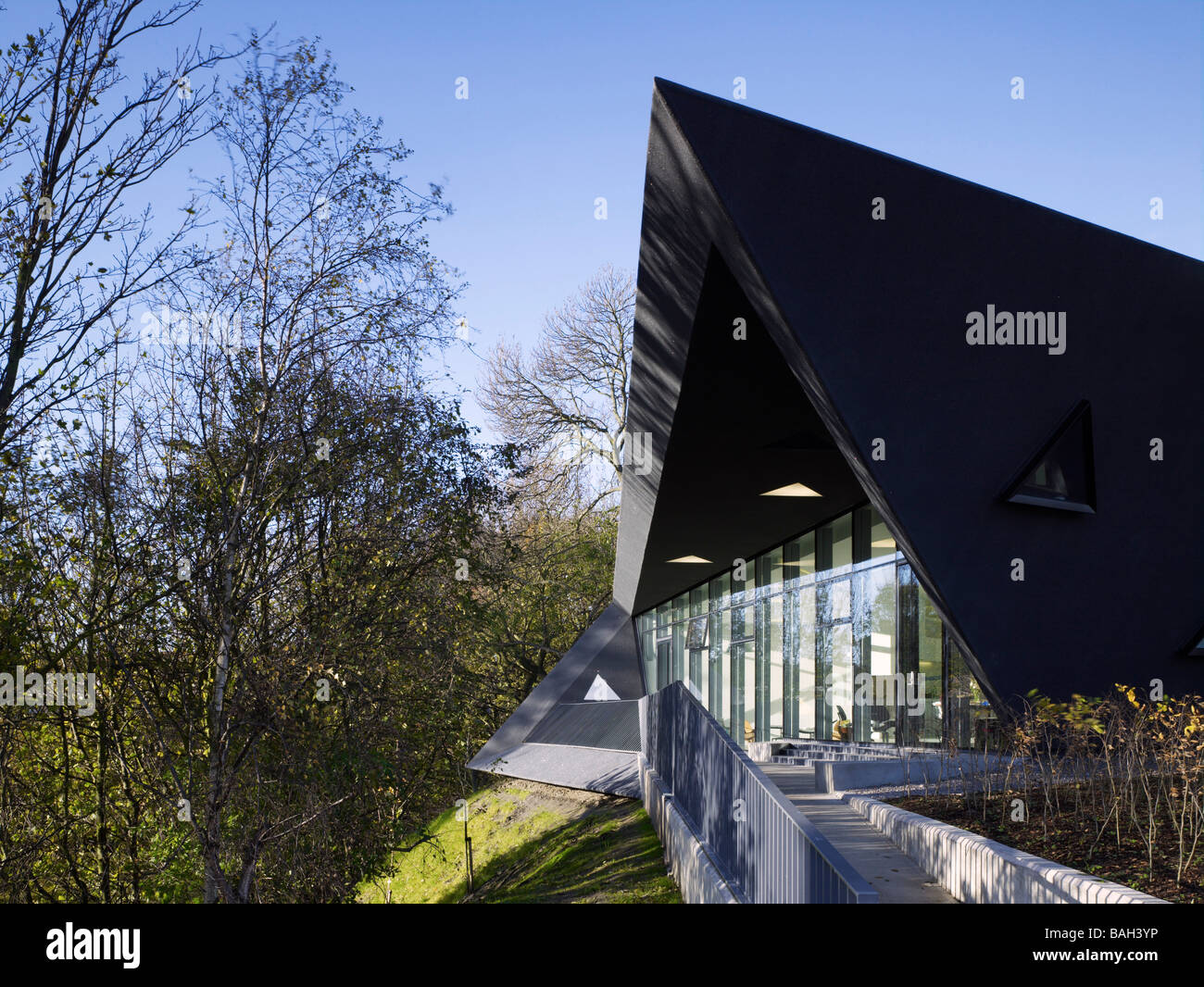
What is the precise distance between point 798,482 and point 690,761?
574 centimetres

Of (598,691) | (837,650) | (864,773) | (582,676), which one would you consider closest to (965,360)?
(864,773)

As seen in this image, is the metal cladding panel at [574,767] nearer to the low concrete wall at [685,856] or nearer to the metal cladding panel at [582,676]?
the metal cladding panel at [582,676]

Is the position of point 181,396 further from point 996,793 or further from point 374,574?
point 996,793

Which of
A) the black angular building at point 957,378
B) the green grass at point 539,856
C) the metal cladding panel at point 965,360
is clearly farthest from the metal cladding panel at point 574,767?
the metal cladding panel at point 965,360

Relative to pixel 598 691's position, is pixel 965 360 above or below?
above

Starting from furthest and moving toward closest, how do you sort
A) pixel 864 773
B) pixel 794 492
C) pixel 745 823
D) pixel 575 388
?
pixel 575 388 < pixel 794 492 < pixel 864 773 < pixel 745 823

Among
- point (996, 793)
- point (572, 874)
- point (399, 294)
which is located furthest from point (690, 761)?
point (399, 294)

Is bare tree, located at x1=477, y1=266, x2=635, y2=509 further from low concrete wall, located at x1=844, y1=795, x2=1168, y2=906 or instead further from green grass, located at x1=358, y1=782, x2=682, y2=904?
low concrete wall, located at x1=844, y1=795, x2=1168, y2=906

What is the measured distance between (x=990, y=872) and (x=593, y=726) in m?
12.5

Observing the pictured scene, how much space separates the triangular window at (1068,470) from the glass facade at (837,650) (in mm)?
A: 2616

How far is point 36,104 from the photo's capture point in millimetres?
6965

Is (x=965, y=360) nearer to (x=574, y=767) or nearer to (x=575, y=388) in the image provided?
(x=574, y=767)

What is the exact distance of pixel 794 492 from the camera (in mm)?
13812

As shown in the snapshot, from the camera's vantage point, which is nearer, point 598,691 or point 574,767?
point 574,767
